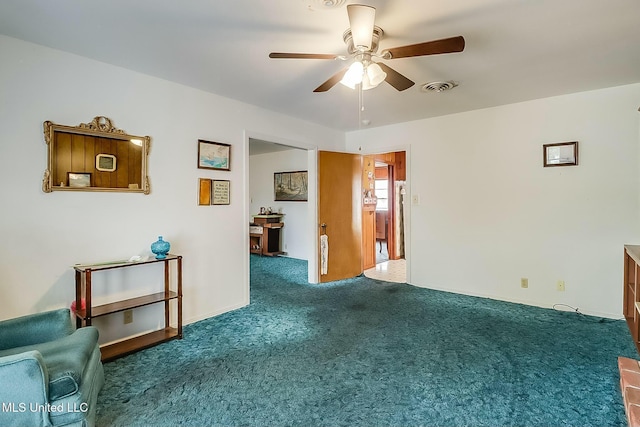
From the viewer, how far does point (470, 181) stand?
4059 millimetres

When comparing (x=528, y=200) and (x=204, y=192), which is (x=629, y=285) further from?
(x=204, y=192)

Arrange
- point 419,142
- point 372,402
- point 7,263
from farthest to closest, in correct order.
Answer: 1. point 419,142
2. point 7,263
3. point 372,402

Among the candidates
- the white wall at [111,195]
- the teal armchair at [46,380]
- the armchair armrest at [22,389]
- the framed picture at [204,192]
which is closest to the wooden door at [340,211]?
the white wall at [111,195]

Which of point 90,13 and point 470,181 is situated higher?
point 90,13

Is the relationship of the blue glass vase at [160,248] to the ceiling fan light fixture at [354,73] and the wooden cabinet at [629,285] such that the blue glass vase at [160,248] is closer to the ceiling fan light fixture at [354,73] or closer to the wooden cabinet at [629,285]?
the ceiling fan light fixture at [354,73]

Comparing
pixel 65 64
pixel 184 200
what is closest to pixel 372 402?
pixel 184 200

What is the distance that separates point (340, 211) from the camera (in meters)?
4.86

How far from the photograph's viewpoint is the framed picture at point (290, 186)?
670cm

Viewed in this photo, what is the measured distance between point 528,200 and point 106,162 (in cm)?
434

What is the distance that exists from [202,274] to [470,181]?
11.3ft

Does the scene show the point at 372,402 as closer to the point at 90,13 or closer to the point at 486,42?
the point at 486,42

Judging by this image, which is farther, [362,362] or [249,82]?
[249,82]

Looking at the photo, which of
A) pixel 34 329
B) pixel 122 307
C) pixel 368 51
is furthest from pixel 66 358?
pixel 368 51

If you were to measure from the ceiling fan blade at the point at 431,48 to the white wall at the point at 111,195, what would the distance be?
2.13 meters
